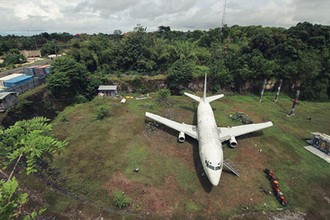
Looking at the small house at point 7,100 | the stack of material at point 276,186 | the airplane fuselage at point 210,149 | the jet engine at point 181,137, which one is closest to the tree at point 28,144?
the airplane fuselage at point 210,149

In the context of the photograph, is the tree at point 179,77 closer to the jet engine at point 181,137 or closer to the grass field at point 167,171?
the grass field at point 167,171

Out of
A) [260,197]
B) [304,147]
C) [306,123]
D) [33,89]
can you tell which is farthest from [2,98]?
[306,123]

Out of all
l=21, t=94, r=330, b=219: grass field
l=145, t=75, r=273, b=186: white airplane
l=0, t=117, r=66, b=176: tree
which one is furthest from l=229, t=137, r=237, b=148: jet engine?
l=0, t=117, r=66, b=176: tree

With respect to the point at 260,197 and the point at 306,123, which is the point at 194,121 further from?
the point at 306,123

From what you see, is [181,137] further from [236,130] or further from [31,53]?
[31,53]

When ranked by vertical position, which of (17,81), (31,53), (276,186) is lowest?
(276,186)

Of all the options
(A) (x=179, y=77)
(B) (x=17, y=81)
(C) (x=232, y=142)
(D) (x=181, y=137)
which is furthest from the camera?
(A) (x=179, y=77)

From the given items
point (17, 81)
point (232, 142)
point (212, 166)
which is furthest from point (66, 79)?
point (212, 166)

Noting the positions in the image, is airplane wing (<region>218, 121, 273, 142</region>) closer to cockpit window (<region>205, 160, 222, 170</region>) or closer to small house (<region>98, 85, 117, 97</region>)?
cockpit window (<region>205, 160, 222, 170</region>)
